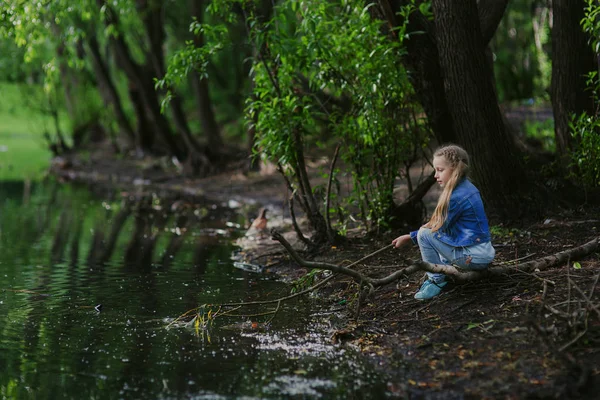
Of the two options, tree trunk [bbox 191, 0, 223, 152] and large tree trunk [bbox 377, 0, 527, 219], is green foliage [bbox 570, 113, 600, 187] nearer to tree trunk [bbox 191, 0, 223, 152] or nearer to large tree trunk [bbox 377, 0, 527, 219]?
large tree trunk [bbox 377, 0, 527, 219]

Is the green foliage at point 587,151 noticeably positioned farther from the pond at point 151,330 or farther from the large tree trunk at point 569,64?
the pond at point 151,330

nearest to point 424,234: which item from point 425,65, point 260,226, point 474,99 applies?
point 474,99

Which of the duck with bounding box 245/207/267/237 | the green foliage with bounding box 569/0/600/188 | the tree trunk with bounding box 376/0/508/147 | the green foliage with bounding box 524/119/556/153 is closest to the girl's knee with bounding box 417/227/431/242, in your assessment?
the green foliage with bounding box 569/0/600/188

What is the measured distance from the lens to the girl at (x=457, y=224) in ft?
20.2

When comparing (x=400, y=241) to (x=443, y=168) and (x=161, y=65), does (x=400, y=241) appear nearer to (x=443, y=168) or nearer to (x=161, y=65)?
(x=443, y=168)

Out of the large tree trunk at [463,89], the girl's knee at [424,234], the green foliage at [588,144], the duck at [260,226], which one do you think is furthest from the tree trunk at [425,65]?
the duck at [260,226]

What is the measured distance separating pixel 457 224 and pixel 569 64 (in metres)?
3.30

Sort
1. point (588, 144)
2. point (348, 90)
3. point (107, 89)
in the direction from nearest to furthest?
point (588, 144)
point (348, 90)
point (107, 89)

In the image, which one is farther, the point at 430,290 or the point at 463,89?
the point at 463,89

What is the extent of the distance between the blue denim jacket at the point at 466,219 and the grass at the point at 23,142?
55.2ft

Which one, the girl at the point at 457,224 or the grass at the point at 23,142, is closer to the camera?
the girl at the point at 457,224

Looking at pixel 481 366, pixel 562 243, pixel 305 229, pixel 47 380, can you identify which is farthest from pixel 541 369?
pixel 305 229

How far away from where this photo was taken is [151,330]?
649 centimetres

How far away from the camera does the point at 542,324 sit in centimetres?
541
